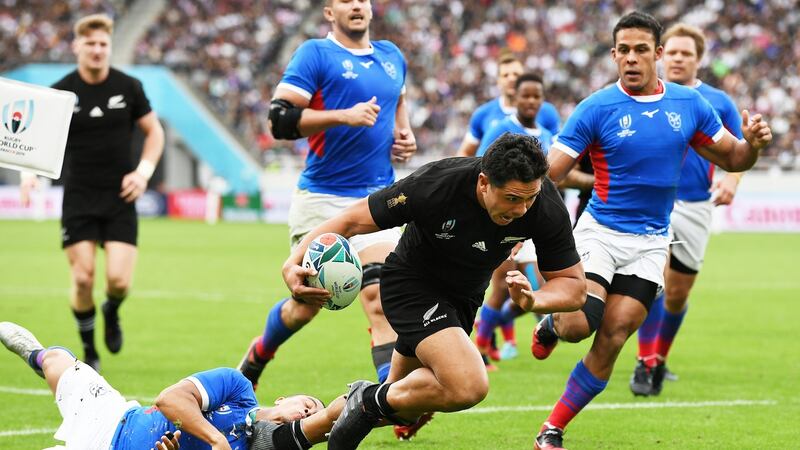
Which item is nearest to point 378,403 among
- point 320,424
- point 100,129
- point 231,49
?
point 320,424

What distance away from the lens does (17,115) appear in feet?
24.2

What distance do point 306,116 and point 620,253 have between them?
2220 mm

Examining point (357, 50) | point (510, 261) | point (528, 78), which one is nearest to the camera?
point (357, 50)

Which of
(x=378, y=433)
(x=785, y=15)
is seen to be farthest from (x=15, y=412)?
(x=785, y=15)

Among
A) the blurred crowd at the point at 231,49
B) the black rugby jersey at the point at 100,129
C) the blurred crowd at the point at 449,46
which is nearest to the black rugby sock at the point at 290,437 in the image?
the black rugby jersey at the point at 100,129

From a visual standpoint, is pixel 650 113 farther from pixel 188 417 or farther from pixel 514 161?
pixel 188 417

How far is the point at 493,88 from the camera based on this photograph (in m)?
39.0

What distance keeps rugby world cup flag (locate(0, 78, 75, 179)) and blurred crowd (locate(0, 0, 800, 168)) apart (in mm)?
29132

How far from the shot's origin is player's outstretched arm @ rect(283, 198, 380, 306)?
6.02 metres

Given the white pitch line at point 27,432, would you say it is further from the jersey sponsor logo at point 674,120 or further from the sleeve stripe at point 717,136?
the sleeve stripe at point 717,136

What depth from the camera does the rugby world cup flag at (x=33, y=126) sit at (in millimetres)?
7332

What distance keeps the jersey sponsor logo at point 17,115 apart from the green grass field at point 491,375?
6.37ft

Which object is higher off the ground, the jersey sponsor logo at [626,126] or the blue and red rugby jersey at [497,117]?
the jersey sponsor logo at [626,126]

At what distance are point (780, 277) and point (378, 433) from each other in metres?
14.3
